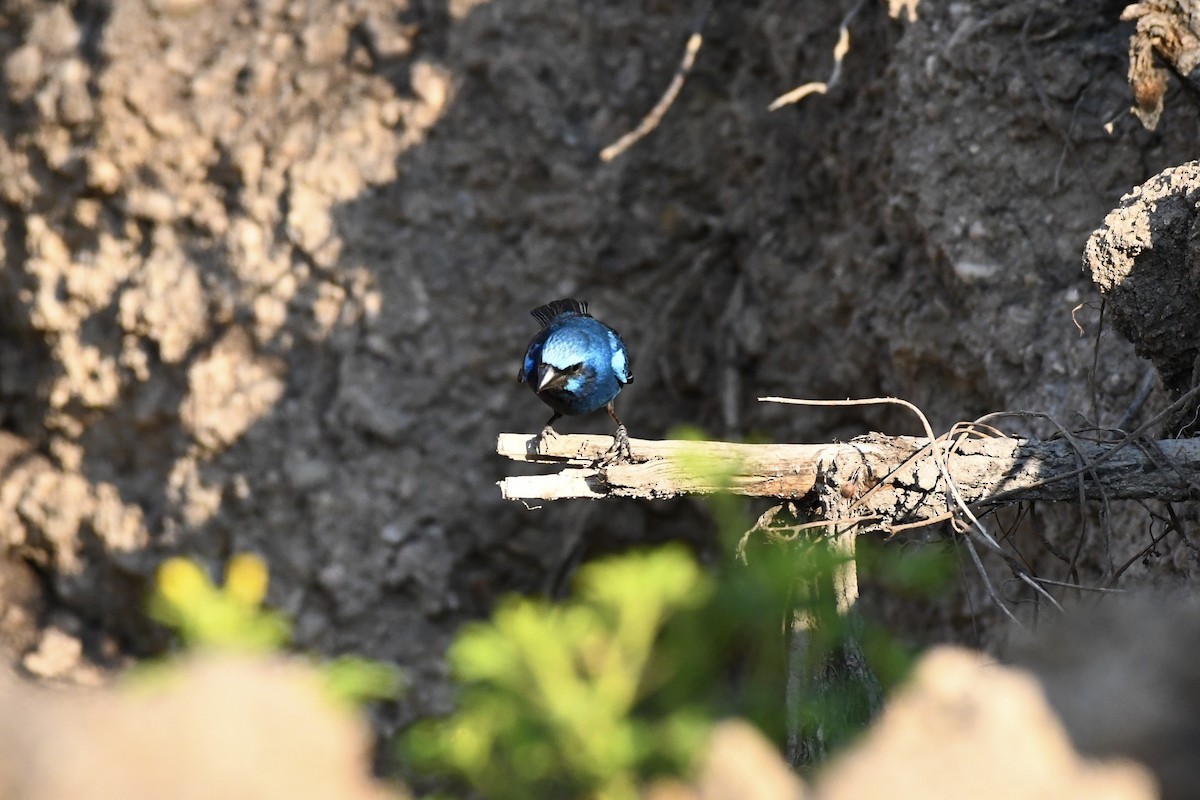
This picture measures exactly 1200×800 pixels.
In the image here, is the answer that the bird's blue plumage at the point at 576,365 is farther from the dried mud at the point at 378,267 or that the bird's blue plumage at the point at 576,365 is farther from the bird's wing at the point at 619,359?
the dried mud at the point at 378,267

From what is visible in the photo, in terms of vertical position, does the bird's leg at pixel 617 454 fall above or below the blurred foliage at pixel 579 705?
above

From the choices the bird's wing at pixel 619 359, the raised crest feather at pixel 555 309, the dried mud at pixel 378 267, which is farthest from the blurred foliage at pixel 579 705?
the dried mud at pixel 378 267

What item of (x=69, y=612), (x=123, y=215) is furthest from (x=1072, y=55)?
(x=69, y=612)

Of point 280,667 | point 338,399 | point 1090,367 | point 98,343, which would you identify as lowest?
point 280,667

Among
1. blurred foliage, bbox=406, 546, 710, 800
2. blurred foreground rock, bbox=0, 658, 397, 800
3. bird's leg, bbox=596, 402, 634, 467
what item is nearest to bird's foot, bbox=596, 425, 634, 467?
bird's leg, bbox=596, 402, 634, 467

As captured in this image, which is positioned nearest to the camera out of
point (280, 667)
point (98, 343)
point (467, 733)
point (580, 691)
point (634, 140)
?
point (280, 667)

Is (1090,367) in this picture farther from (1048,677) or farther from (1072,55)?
(1048,677)

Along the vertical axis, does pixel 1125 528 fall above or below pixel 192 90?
below
